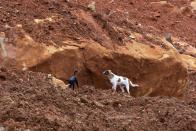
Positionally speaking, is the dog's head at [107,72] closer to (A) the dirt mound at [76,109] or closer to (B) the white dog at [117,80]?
(B) the white dog at [117,80]

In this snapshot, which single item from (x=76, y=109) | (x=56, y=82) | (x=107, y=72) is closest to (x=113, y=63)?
(x=107, y=72)

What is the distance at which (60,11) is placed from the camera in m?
Result: 14.2

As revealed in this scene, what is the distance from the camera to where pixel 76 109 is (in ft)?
32.7

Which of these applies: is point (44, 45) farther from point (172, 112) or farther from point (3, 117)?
point (3, 117)

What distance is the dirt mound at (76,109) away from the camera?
29.2 feet

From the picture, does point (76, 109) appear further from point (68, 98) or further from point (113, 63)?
point (113, 63)

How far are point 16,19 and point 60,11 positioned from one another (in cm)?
123

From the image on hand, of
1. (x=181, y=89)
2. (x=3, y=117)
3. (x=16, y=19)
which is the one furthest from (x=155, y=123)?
(x=181, y=89)

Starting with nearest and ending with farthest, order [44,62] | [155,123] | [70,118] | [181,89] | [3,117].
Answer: [3,117]
[70,118]
[155,123]
[44,62]
[181,89]

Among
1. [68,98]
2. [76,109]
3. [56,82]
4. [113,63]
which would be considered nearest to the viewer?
[76,109]

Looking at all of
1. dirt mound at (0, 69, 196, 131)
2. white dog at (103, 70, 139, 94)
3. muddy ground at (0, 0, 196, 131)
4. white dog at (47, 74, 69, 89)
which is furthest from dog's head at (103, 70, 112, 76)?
white dog at (47, 74, 69, 89)

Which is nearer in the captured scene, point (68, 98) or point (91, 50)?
point (68, 98)

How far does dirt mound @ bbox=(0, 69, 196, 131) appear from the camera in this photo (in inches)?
351

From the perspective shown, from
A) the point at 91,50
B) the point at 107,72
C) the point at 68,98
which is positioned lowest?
the point at 107,72
